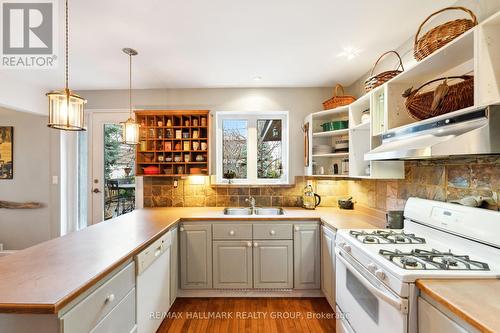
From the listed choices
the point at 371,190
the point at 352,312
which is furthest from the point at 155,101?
the point at 352,312

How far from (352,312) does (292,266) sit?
92 centimetres

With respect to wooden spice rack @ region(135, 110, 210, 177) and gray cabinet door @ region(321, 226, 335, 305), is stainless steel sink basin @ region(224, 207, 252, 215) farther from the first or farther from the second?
gray cabinet door @ region(321, 226, 335, 305)

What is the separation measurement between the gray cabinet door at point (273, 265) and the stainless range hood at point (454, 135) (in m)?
1.43

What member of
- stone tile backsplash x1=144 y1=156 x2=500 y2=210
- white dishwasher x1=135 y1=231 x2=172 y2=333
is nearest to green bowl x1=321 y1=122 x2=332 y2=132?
stone tile backsplash x1=144 y1=156 x2=500 y2=210

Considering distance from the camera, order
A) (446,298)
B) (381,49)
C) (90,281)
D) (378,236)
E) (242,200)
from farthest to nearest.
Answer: (242,200), (381,49), (378,236), (90,281), (446,298)

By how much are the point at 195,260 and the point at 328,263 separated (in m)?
1.33

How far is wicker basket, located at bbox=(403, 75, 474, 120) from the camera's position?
3.82 feet

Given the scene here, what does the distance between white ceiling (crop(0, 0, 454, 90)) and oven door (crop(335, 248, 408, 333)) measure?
5.68 feet

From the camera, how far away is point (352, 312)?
1546 mm

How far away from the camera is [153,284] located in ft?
5.85

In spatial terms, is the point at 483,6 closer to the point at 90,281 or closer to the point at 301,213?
the point at 301,213

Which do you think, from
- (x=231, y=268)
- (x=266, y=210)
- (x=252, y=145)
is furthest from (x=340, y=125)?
(x=231, y=268)

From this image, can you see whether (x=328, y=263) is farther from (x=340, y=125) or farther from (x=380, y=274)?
(x=340, y=125)

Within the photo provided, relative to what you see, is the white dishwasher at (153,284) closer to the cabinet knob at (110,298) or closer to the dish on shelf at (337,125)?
the cabinet knob at (110,298)
